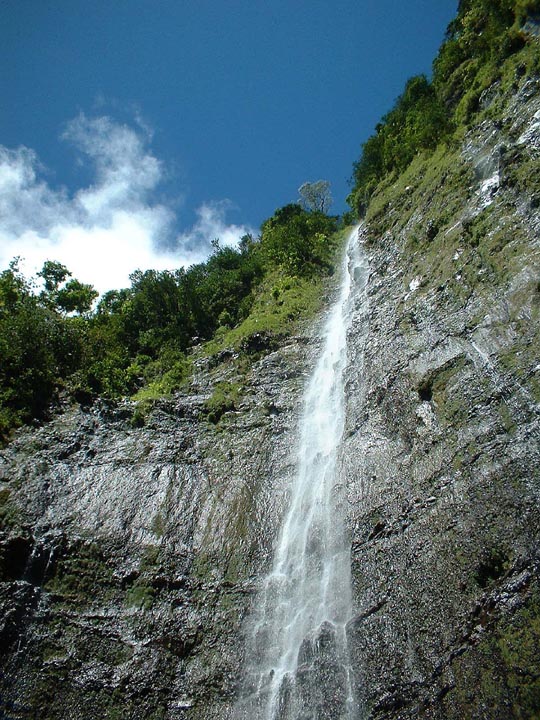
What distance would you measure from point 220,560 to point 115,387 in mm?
8000

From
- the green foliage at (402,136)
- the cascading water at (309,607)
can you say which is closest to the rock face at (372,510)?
the cascading water at (309,607)

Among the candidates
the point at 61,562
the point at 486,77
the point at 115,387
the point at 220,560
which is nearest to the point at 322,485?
the point at 220,560

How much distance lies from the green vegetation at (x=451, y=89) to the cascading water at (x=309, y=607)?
1251 cm

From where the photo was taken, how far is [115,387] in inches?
644

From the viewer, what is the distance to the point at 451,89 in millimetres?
20234

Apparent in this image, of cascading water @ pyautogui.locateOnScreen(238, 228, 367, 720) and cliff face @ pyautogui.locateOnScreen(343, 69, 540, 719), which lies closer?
cliff face @ pyautogui.locateOnScreen(343, 69, 540, 719)

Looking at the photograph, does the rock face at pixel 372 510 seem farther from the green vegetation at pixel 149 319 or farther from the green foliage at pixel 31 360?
the green vegetation at pixel 149 319

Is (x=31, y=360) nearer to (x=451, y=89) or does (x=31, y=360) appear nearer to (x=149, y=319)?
(x=149, y=319)

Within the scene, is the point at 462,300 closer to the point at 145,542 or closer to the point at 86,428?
the point at 145,542

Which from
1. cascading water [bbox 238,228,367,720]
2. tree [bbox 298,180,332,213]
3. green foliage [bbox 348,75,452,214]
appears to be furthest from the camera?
tree [bbox 298,180,332,213]

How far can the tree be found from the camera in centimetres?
3778

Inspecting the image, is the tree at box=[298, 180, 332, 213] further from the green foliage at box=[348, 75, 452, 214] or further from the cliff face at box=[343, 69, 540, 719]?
the cliff face at box=[343, 69, 540, 719]

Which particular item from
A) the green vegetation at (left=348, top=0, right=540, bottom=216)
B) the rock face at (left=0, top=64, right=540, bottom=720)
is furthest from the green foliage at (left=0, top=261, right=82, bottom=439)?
the green vegetation at (left=348, top=0, right=540, bottom=216)

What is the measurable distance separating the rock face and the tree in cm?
2340
